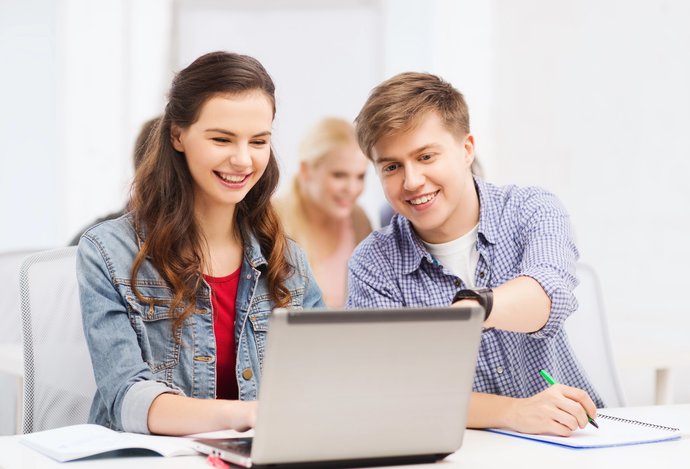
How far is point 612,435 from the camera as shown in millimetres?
1305

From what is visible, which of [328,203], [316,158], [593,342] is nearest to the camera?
[593,342]

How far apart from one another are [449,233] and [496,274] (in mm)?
134

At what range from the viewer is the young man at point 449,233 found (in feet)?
5.45

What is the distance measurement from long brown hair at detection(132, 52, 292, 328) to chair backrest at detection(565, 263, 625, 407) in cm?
66

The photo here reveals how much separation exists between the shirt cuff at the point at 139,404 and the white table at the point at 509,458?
0.15 m

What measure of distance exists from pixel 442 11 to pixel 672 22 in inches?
48.9

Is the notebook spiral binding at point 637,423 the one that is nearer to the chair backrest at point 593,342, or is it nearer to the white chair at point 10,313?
the chair backrest at point 593,342

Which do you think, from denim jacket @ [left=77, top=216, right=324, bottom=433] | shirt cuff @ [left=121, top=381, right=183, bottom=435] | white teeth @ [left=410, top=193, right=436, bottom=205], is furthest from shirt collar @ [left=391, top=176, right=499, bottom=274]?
shirt cuff @ [left=121, top=381, right=183, bottom=435]

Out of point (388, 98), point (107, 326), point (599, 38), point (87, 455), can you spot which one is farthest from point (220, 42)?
point (87, 455)

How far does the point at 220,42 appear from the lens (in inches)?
173

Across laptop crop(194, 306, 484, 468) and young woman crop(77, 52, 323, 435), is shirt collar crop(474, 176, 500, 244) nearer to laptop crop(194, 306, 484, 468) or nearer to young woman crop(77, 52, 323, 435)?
young woman crop(77, 52, 323, 435)

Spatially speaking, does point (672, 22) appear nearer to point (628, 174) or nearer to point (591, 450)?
point (628, 174)

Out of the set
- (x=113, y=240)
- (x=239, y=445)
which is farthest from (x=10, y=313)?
(x=239, y=445)

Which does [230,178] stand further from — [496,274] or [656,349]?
[656,349]
